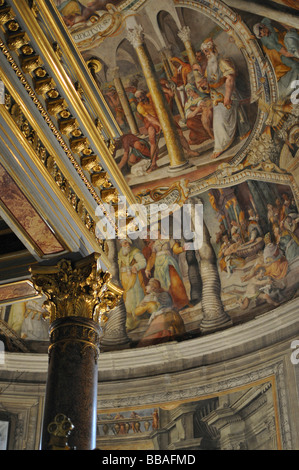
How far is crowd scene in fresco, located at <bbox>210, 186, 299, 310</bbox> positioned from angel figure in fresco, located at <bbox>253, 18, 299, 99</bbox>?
6.62 feet

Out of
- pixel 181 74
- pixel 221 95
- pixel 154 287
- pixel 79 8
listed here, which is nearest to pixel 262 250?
pixel 154 287

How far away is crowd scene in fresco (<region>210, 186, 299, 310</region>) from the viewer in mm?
11617

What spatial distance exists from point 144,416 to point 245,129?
556cm

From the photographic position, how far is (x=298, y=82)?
37.0 feet

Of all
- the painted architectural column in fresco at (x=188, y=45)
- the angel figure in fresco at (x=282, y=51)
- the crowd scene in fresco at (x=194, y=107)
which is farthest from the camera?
the crowd scene in fresco at (x=194, y=107)

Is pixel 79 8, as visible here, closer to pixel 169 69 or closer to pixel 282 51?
pixel 169 69

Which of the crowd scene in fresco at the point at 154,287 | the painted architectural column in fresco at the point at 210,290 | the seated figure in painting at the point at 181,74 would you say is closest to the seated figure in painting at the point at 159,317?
the crowd scene in fresco at the point at 154,287

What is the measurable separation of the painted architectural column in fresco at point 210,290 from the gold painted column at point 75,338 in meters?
5.42

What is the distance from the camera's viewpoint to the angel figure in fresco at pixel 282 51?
436 inches

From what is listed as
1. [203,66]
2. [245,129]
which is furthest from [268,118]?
[203,66]

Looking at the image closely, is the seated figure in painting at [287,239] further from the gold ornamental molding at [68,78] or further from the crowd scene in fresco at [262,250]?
the gold ornamental molding at [68,78]

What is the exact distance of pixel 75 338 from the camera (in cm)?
612

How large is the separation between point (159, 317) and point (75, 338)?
6.60 meters
